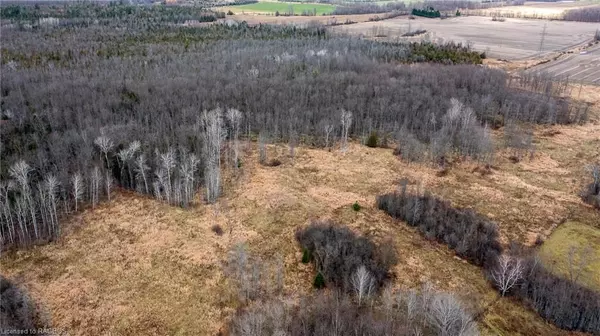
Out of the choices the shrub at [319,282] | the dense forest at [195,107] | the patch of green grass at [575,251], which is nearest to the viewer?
the shrub at [319,282]

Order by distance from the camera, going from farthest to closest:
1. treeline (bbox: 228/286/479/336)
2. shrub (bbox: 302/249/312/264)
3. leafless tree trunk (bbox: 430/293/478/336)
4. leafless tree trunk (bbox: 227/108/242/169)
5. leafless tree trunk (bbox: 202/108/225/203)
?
leafless tree trunk (bbox: 227/108/242/169) → leafless tree trunk (bbox: 202/108/225/203) → shrub (bbox: 302/249/312/264) → treeline (bbox: 228/286/479/336) → leafless tree trunk (bbox: 430/293/478/336)

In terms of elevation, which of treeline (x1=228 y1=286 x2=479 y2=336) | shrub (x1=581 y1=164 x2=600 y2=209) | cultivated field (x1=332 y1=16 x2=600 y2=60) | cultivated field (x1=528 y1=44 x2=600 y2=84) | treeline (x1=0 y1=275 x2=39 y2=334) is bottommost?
treeline (x1=0 y1=275 x2=39 y2=334)

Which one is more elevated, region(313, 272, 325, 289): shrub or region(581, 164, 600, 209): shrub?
region(581, 164, 600, 209): shrub

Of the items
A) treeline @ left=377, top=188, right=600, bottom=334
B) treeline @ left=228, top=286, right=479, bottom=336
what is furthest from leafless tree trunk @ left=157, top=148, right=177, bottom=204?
treeline @ left=377, top=188, right=600, bottom=334

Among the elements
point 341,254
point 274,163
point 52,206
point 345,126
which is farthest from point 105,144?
point 345,126

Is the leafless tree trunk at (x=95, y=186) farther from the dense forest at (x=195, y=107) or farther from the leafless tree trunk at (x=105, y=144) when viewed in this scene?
the leafless tree trunk at (x=105, y=144)

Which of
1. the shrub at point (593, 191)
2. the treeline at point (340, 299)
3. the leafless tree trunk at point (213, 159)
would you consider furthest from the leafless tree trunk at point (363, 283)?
the shrub at point (593, 191)

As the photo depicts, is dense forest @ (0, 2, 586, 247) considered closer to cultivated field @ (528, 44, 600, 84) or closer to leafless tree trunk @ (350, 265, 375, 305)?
leafless tree trunk @ (350, 265, 375, 305)
